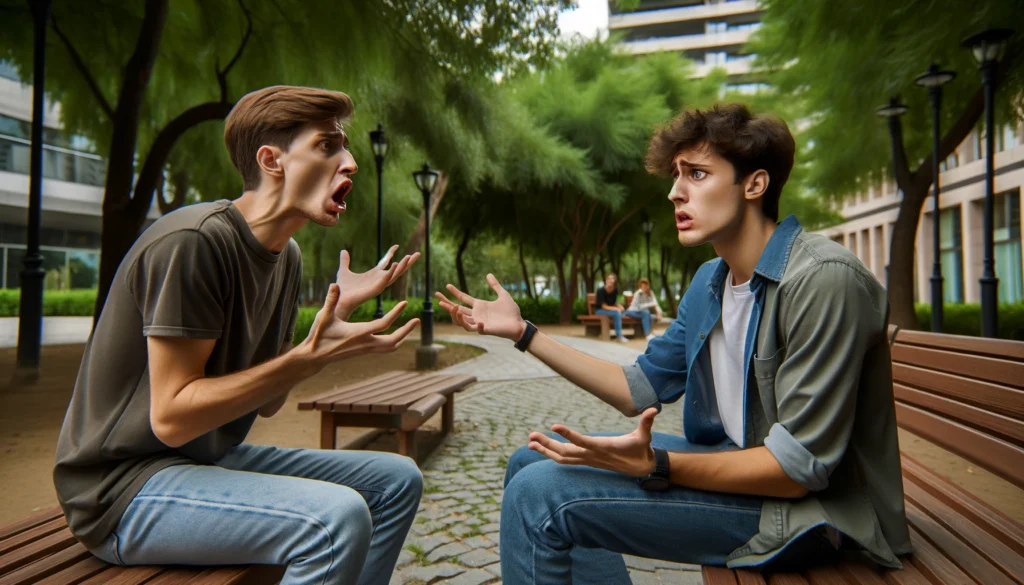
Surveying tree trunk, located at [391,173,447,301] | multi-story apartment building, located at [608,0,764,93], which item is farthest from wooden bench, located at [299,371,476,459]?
multi-story apartment building, located at [608,0,764,93]

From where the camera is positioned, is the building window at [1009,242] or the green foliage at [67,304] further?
the green foliage at [67,304]

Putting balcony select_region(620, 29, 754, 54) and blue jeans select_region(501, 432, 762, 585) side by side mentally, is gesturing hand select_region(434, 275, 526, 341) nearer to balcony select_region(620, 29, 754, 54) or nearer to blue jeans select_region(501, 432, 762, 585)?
blue jeans select_region(501, 432, 762, 585)

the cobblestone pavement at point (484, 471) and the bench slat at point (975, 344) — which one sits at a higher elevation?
the bench slat at point (975, 344)

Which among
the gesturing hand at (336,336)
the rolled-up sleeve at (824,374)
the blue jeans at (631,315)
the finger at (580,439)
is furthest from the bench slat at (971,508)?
the blue jeans at (631,315)

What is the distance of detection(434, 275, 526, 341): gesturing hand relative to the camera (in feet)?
7.73

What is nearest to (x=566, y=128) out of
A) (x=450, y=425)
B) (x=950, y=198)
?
(x=450, y=425)

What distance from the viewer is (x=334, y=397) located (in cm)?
452

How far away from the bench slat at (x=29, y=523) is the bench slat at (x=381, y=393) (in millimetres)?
2217

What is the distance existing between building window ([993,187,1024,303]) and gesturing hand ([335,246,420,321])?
28.7 m

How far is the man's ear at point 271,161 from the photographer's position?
6.37ft

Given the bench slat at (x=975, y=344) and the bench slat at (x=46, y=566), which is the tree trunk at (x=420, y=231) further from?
the bench slat at (x=46, y=566)

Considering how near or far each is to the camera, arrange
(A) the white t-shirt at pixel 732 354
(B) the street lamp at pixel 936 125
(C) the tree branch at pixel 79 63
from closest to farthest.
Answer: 1. (A) the white t-shirt at pixel 732 354
2. (C) the tree branch at pixel 79 63
3. (B) the street lamp at pixel 936 125

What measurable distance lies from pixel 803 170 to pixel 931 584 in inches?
925

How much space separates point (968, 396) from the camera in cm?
250
